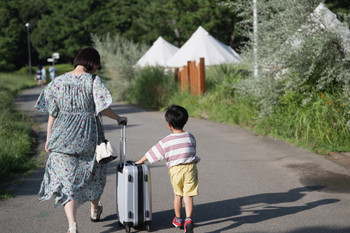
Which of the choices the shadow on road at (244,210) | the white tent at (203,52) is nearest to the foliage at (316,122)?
the shadow on road at (244,210)

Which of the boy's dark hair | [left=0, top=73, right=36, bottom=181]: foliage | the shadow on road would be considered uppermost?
the boy's dark hair

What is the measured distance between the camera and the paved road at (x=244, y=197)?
5074 millimetres

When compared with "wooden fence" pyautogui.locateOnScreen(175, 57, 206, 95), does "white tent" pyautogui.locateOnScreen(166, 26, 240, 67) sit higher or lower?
higher

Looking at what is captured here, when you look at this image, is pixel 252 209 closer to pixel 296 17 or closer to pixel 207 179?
pixel 207 179

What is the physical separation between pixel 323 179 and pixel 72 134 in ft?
12.6

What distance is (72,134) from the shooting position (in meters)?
4.67

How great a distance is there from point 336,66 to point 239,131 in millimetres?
3378

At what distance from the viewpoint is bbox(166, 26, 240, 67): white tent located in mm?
21792

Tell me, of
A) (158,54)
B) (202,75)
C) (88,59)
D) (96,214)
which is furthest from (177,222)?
(158,54)

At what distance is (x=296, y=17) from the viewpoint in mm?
9477

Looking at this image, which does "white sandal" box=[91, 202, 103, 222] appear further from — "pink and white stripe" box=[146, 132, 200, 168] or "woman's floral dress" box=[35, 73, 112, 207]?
"pink and white stripe" box=[146, 132, 200, 168]

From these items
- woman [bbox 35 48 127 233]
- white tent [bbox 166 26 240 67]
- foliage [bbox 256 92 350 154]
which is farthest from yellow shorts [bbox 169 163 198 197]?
white tent [bbox 166 26 240 67]

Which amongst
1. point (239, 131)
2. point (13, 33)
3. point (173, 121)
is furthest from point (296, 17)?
point (13, 33)

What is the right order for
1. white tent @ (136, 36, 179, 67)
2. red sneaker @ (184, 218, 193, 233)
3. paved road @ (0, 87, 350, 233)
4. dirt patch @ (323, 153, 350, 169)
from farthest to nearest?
white tent @ (136, 36, 179, 67)
dirt patch @ (323, 153, 350, 169)
paved road @ (0, 87, 350, 233)
red sneaker @ (184, 218, 193, 233)
